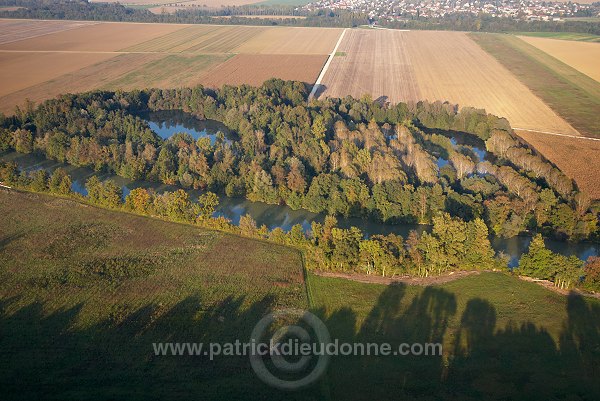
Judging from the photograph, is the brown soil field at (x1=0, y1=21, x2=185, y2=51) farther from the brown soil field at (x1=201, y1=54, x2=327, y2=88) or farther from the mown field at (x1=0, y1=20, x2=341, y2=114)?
the brown soil field at (x1=201, y1=54, x2=327, y2=88)

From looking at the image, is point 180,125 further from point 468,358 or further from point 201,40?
point 201,40

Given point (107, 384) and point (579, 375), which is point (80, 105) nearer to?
point (107, 384)

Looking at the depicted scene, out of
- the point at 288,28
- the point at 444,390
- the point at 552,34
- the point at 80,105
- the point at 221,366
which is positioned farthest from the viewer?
the point at 288,28

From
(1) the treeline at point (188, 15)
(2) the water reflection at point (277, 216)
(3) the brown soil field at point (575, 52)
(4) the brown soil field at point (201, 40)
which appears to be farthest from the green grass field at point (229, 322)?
(1) the treeline at point (188, 15)

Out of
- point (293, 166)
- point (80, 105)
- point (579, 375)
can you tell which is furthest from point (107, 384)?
point (80, 105)

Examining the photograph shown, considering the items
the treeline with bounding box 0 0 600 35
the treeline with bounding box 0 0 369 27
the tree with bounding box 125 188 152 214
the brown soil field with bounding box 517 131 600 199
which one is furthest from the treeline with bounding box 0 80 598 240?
the treeline with bounding box 0 0 369 27

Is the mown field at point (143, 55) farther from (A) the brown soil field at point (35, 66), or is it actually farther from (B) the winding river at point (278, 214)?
(B) the winding river at point (278, 214)
